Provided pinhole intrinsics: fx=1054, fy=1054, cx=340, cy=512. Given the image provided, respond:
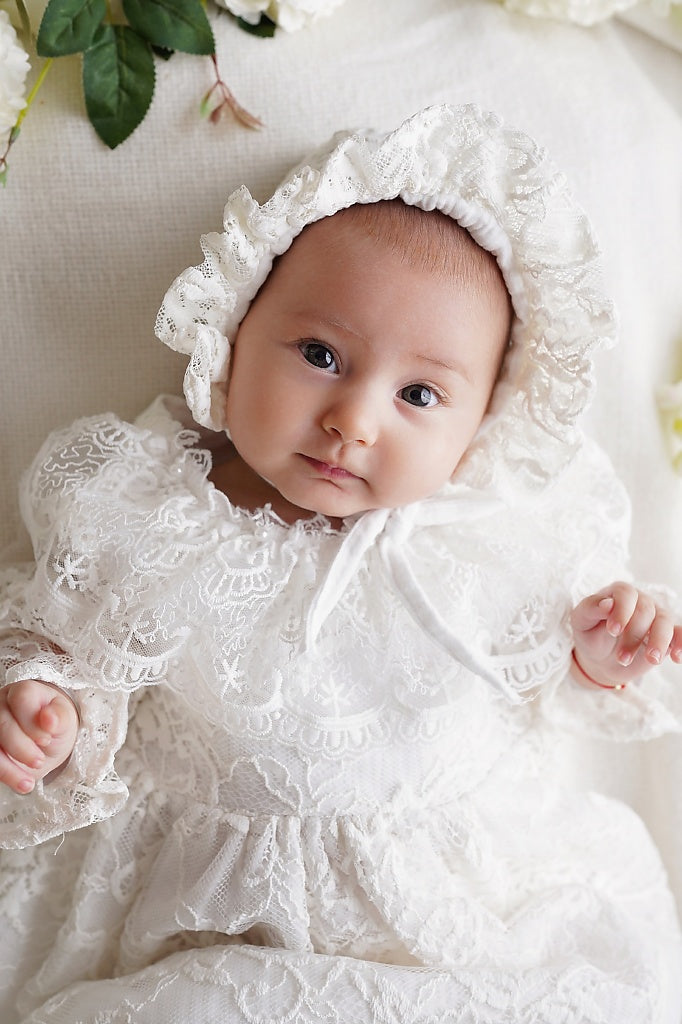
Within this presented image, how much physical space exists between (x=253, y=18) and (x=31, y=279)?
1.66 ft

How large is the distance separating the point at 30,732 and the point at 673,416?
110 cm

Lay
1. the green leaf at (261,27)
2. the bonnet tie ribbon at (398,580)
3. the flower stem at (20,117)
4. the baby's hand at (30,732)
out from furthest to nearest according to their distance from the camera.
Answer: the green leaf at (261,27), the flower stem at (20,117), the bonnet tie ribbon at (398,580), the baby's hand at (30,732)

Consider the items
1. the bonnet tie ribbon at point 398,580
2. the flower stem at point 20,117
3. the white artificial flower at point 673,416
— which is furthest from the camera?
the white artificial flower at point 673,416

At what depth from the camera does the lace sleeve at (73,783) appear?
1.32 m

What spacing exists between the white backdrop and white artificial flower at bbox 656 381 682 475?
0.02 meters

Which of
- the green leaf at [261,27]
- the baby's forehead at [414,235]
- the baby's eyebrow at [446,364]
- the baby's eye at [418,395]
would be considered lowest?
the baby's eye at [418,395]

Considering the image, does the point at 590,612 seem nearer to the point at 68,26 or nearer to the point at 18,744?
the point at 18,744

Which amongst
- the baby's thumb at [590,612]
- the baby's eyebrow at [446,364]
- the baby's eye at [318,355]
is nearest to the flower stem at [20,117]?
the baby's eye at [318,355]

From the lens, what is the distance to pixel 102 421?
1444mm

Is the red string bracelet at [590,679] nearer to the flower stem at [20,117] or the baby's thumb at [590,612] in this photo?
the baby's thumb at [590,612]

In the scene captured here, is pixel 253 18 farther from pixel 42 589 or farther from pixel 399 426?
pixel 42 589

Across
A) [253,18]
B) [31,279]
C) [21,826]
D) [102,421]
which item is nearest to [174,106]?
[253,18]

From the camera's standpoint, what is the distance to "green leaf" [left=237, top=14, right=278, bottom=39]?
1.57 metres

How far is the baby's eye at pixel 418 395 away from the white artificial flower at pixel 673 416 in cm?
55
